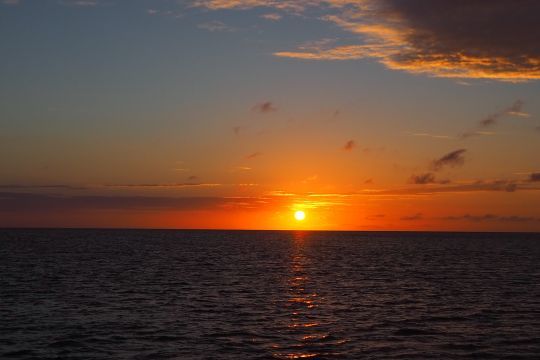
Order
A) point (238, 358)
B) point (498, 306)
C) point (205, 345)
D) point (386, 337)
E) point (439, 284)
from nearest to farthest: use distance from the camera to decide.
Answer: point (238, 358), point (205, 345), point (386, 337), point (498, 306), point (439, 284)

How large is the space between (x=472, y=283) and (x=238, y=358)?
150 feet

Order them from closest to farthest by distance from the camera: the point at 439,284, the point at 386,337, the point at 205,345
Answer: the point at 205,345
the point at 386,337
the point at 439,284

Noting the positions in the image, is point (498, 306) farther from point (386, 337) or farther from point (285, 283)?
point (285, 283)

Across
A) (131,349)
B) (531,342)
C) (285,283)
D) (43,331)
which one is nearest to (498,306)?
(531,342)

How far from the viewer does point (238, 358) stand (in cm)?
3153

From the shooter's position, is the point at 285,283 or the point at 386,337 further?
the point at 285,283

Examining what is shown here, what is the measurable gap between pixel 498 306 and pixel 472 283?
20.1 metres

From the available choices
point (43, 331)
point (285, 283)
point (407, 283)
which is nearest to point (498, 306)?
point (407, 283)

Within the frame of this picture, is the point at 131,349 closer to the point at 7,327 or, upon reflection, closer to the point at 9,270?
the point at 7,327

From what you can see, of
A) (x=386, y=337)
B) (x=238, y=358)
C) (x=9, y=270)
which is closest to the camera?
(x=238, y=358)

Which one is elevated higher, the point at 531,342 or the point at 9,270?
the point at 9,270

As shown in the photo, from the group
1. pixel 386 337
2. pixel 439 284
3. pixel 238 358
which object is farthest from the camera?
pixel 439 284

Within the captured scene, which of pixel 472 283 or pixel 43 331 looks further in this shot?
pixel 472 283

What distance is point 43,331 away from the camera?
37.7 metres
